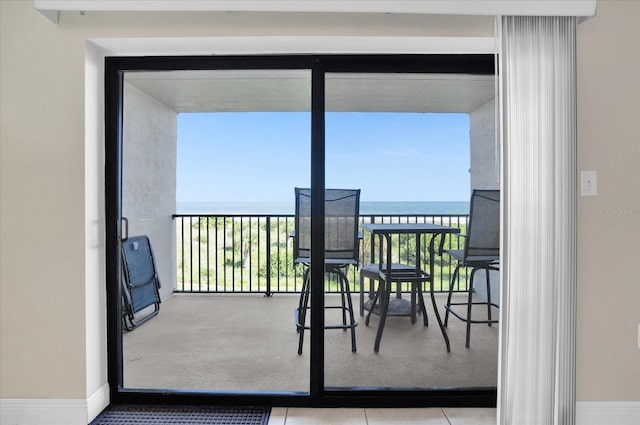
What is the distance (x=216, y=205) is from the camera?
4715mm

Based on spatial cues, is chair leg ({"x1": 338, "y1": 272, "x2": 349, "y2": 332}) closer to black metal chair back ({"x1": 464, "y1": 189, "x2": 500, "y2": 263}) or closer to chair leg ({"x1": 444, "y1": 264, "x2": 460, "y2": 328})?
chair leg ({"x1": 444, "y1": 264, "x2": 460, "y2": 328})

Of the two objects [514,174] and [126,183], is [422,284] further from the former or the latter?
[126,183]

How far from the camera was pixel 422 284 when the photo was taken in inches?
87.8

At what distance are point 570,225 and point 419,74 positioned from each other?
3.62ft

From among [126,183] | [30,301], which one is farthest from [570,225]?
[126,183]

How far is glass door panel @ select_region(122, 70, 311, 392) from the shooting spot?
3096 millimetres

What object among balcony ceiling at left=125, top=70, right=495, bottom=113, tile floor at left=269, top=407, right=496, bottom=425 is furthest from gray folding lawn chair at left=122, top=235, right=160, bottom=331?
tile floor at left=269, top=407, right=496, bottom=425

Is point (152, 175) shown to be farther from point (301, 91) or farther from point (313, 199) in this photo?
point (313, 199)

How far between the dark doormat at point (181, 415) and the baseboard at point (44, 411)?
94mm

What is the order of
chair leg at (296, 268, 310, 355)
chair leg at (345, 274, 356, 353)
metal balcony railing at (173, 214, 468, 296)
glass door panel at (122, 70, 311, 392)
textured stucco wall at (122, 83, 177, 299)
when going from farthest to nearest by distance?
metal balcony railing at (173, 214, 468, 296) → textured stucco wall at (122, 83, 177, 299) → glass door panel at (122, 70, 311, 392) → chair leg at (296, 268, 310, 355) → chair leg at (345, 274, 356, 353)
